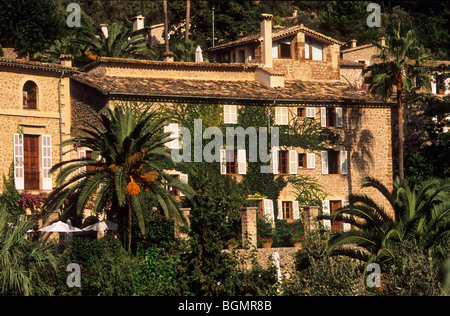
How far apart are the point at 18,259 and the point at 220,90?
15389mm

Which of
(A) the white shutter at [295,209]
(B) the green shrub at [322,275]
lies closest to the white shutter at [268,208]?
(A) the white shutter at [295,209]

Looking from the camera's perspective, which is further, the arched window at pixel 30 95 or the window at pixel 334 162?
the window at pixel 334 162

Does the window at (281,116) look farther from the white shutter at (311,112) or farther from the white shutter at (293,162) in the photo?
the white shutter at (293,162)

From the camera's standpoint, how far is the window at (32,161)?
37.2m

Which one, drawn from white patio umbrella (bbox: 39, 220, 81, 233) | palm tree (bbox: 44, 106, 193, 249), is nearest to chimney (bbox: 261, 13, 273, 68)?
palm tree (bbox: 44, 106, 193, 249)

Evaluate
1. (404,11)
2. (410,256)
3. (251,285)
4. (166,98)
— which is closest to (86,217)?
(166,98)

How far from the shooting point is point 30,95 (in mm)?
38438

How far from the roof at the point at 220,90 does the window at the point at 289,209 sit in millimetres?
4499

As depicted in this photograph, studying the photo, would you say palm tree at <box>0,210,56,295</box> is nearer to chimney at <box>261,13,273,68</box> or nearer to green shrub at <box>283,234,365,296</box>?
green shrub at <box>283,234,365,296</box>

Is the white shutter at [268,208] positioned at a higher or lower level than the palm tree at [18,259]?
higher

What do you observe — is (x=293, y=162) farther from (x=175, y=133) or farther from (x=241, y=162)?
(x=175, y=133)

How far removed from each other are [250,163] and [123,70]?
6.82m

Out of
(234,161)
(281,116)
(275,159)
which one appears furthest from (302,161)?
(234,161)
